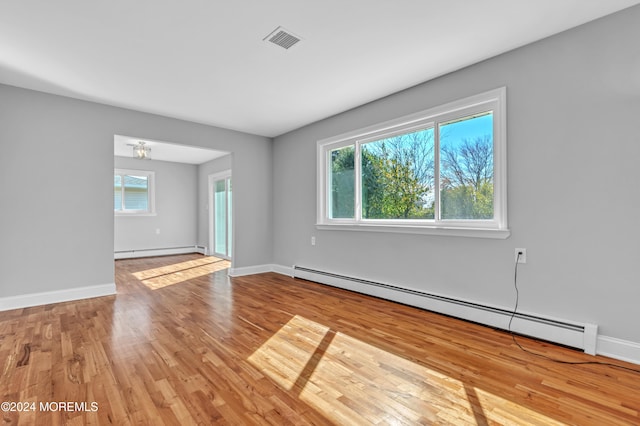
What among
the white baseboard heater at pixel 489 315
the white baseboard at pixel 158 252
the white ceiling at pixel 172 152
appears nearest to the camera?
the white baseboard heater at pixel 489 315

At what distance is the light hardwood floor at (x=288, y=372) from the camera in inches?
61.1

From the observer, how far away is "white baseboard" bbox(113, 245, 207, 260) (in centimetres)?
699

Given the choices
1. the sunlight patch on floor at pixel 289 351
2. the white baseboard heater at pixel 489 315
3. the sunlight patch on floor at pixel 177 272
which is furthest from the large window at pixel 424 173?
the sunlight patch on floor at pixel 177 272

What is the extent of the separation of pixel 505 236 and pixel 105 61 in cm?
395

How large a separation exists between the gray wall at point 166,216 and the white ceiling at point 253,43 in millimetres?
4041

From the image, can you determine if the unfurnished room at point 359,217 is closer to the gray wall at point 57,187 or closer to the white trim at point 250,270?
the gray wall at point 57,187

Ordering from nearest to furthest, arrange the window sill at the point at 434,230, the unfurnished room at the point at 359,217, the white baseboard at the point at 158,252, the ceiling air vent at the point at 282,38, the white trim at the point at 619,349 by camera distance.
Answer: the unfurnished room at the point at 359,217
the white trim at the point at 619,349
the ceiling air vent at the point at 282,38
the window sill at the point at 434,230
the white baseboard at the point at 158,252

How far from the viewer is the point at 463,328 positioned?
2693mm

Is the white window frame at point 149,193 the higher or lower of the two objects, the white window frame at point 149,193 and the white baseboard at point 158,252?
the higher

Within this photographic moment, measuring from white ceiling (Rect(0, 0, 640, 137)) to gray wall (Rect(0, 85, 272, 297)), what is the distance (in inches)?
11.9

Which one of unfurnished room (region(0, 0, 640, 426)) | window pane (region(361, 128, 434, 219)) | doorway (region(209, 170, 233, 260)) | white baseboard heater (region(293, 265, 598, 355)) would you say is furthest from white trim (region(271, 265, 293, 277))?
doorway (region(209, 170, 233, 260))

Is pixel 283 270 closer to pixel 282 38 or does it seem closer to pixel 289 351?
pixel 289 351

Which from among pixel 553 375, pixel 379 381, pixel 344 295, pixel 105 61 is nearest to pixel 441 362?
pixel 379 381

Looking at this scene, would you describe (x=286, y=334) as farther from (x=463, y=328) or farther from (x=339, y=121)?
(x=339, y=121)
